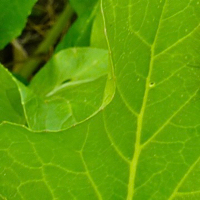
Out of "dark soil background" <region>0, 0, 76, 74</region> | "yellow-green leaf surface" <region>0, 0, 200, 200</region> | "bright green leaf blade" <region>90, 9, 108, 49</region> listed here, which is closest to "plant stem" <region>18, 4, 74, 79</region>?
"dark soil background" <region>0, 0, 76, 74</region>

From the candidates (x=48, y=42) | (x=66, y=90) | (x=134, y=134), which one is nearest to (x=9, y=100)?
(x=66, y=90)

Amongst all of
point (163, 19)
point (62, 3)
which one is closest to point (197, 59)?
point (163, 19)

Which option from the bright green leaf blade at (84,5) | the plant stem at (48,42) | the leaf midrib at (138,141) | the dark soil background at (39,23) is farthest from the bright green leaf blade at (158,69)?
the dark soil background at (39,23)

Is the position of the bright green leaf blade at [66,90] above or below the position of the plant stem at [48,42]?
above

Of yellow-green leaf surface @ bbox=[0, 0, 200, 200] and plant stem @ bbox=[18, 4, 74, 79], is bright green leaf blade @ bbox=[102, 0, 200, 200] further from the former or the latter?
plant stem @ bbox=[18, 4, 74, 79]

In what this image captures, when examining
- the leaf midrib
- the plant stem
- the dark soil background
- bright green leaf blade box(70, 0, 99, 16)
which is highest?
the leaf midrib

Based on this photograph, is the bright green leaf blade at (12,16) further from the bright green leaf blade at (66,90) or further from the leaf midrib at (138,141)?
the leaf midrib at (138,141)
